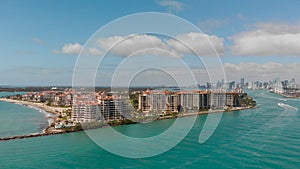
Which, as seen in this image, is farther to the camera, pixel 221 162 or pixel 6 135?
pixel 6 135

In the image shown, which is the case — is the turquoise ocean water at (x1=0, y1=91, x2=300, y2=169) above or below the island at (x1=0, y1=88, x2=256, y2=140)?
below

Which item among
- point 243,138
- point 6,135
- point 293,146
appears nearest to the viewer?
point 293,146

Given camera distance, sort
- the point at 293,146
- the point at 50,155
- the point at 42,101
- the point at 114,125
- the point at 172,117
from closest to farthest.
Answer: the point at 50,155 → the point at 293,146 → the point at 114,125 → the point at 172,117 → the point at 42,101

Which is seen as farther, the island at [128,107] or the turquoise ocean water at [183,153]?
the island at [128,107]

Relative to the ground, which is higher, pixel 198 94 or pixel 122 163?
pixel 198 94

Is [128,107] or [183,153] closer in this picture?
[183,153]

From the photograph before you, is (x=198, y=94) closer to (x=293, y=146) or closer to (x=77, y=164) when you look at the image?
(x=293, y=146)

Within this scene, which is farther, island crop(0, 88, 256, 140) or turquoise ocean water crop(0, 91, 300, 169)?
island crop(0, 88, 256, 140)

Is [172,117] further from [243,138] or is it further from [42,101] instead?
[42,101]

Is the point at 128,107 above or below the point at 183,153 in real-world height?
above

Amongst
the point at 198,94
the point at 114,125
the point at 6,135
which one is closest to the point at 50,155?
the point at 6,135

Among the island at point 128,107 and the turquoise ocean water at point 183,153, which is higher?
the island at point 128,107
